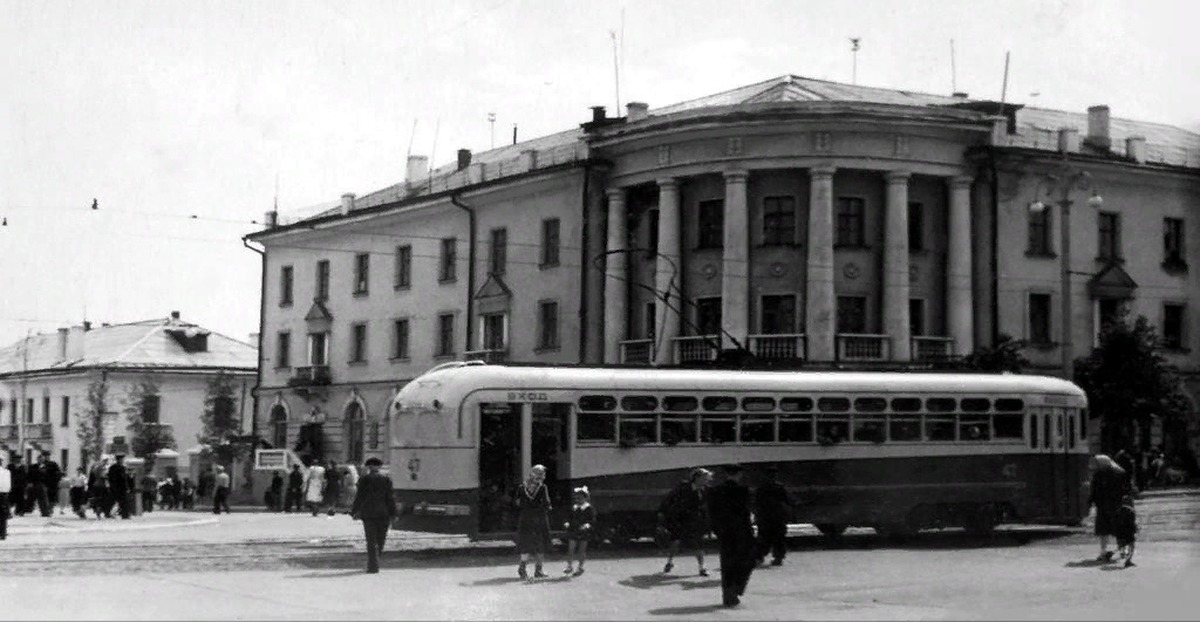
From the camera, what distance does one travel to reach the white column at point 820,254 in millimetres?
42562

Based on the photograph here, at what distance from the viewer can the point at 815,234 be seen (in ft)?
140

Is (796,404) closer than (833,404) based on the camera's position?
Yes

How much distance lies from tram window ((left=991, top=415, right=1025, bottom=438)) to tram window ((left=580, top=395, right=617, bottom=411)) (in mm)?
6799

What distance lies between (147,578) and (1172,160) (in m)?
40.4

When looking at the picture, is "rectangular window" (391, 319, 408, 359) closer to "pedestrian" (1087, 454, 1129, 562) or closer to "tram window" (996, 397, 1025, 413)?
"tram window" (996, 397, 1025, 413)

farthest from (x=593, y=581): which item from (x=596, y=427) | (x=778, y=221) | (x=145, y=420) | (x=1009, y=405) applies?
(x=145, y=420)

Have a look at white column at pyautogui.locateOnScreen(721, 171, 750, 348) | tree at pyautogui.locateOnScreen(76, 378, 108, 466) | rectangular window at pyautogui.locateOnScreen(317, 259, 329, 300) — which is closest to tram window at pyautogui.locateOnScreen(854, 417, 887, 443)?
white column at pyautogui.locateOnScreen(721, 171, 750, 348)

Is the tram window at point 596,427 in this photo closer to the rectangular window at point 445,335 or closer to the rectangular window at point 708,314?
the rectangular window at point 708,314

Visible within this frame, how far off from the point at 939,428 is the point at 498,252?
2790 centimetres

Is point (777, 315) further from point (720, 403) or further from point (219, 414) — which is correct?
point (219, 414)

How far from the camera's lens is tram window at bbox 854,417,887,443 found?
25656mm

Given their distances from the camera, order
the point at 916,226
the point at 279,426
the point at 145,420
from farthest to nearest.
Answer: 1. the point at 145,420
2. the point at 279,426
3. the point at 916,226

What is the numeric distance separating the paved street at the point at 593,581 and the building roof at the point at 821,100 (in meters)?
21.1

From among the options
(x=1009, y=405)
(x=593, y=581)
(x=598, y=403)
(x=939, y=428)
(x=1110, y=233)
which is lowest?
(x=593, y=581)
